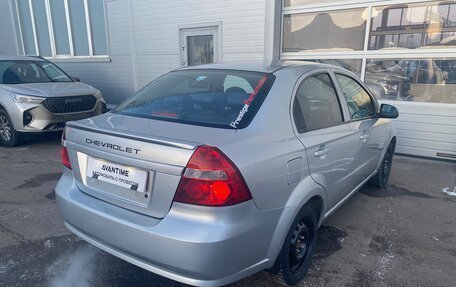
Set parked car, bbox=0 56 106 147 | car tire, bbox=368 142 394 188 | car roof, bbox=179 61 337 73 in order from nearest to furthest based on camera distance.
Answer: car roof, bbox=179 61 337 73 → car tire, bbox=368 142 394 188 → parked car, bbox=0 56 106 147

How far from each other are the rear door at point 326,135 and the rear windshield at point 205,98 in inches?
13.9

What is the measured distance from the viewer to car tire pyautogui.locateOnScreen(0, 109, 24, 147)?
618 centimetres

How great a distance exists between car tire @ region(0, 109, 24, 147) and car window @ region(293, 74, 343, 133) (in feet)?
18.9

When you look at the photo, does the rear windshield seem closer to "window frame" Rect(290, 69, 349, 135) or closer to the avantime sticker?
the avantime sticker

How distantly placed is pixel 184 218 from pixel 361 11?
5.94 metres

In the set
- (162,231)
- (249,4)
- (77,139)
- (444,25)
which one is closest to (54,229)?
(77,139)

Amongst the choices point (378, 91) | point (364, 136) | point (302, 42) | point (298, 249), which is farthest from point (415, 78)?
point (298, 249)

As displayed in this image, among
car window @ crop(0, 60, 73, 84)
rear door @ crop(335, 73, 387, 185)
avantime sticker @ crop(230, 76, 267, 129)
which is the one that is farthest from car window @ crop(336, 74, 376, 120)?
car window @ crop(0, 60, 73, 84)

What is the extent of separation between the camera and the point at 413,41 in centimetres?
583

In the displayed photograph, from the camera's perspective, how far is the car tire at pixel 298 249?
226 centimetres

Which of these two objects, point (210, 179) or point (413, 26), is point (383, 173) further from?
point (210, 179)

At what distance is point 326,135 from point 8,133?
619cm

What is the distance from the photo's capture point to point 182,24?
8.27 meters

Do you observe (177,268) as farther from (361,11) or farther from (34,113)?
(361,11)
